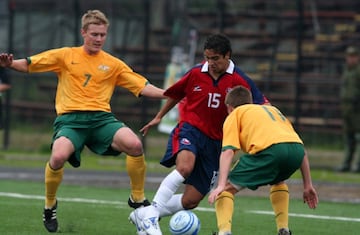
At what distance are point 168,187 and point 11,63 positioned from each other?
6.40ft

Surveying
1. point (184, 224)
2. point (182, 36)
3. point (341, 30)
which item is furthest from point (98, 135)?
point (341, 30)

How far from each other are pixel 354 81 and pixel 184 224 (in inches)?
393

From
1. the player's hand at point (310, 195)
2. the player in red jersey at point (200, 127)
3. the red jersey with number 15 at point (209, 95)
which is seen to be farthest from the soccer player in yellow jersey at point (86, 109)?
the player's hand at point (310, 195)

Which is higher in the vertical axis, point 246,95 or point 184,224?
point 246,95

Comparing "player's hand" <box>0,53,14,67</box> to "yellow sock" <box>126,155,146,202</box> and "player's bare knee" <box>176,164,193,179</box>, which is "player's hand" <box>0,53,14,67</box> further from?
"player's bare knee" <box>176,164,193,179</box>

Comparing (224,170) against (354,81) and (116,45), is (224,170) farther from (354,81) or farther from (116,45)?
(116,45)

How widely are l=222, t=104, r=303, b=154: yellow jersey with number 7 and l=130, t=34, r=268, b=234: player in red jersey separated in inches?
36.5

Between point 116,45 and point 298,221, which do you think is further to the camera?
point 116,45

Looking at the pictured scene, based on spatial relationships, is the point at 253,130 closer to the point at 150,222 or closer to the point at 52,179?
the point at 150,222

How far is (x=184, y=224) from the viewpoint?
352 inches

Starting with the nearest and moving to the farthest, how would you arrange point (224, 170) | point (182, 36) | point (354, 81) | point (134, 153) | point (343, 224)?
point (224, 170) → point (134, 153) → point (343, 224) → point (354, 81) → point (182, 36)

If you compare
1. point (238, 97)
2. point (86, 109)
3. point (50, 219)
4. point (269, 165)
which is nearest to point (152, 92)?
point (86, 109)

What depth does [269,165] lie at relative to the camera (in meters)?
8.72

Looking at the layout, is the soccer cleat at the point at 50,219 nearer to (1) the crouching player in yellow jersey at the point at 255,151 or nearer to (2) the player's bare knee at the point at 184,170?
(2) the player's bare knee at the point at 184,170
